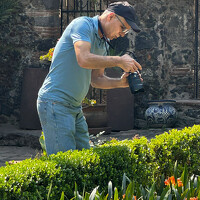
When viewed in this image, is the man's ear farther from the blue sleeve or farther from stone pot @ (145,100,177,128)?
stone pot @ (145,100,177,128)

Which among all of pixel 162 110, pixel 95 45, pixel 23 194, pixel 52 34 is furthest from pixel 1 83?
pixel 23 194

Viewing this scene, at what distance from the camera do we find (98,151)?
3449 mm

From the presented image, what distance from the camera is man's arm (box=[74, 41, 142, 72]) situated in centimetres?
318

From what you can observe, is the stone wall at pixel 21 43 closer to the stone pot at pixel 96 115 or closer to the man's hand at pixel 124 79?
the stone pot at pixel 96 115

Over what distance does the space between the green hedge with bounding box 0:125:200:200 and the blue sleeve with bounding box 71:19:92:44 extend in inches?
29.3

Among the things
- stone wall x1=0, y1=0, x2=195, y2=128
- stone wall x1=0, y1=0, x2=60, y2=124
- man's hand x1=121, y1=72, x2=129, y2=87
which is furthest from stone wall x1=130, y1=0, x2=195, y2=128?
man's hand x1=121, y1=72, x2=129, y2=87

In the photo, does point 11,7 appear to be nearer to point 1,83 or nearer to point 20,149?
point 1,83

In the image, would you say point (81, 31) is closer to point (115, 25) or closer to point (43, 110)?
point (115, 25)

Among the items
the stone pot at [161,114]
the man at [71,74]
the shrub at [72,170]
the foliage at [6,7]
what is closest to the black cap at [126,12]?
the man at [71,74]

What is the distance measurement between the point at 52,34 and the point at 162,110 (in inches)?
96.5

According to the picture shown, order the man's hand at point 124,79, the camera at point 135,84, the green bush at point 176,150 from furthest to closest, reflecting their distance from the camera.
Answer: the green bush at point 176,150 → the man's hand at point 124,79 → the camera at point 135,84

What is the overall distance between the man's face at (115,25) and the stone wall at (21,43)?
5.77 meters

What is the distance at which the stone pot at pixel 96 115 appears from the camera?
8227mm

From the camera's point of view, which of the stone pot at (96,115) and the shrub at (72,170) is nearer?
the shrub at (72,170)
